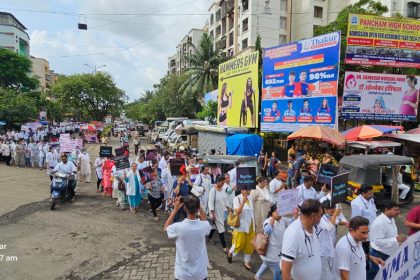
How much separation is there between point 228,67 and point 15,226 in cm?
1903

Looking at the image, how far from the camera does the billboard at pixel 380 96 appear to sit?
52.9 feet

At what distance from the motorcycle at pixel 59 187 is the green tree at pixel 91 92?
3986 centimetres

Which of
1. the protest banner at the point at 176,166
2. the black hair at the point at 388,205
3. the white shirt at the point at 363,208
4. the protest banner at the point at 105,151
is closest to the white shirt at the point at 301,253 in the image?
the black hair at the point at 388,205

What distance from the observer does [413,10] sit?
33812 millimetres

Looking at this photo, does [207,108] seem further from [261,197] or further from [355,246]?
[355,246]

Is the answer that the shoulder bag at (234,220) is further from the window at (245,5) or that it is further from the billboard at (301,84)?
the window at (245,5)

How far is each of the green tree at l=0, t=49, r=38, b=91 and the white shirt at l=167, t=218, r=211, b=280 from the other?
192 ft

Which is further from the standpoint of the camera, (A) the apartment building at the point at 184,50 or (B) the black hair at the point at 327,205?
(A) the apartment building at the point at 184,50

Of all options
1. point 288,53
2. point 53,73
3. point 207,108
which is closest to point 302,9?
point 207,108

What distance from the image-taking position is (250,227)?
584 cm

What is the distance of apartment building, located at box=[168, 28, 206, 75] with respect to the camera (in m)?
67.5

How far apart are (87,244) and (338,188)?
507cm

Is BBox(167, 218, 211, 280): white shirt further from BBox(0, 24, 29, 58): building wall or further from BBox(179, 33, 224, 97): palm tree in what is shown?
BBox(0, 24, 29, 58): building wall

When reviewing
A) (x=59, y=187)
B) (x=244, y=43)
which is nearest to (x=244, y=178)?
(x=59, y=187)
